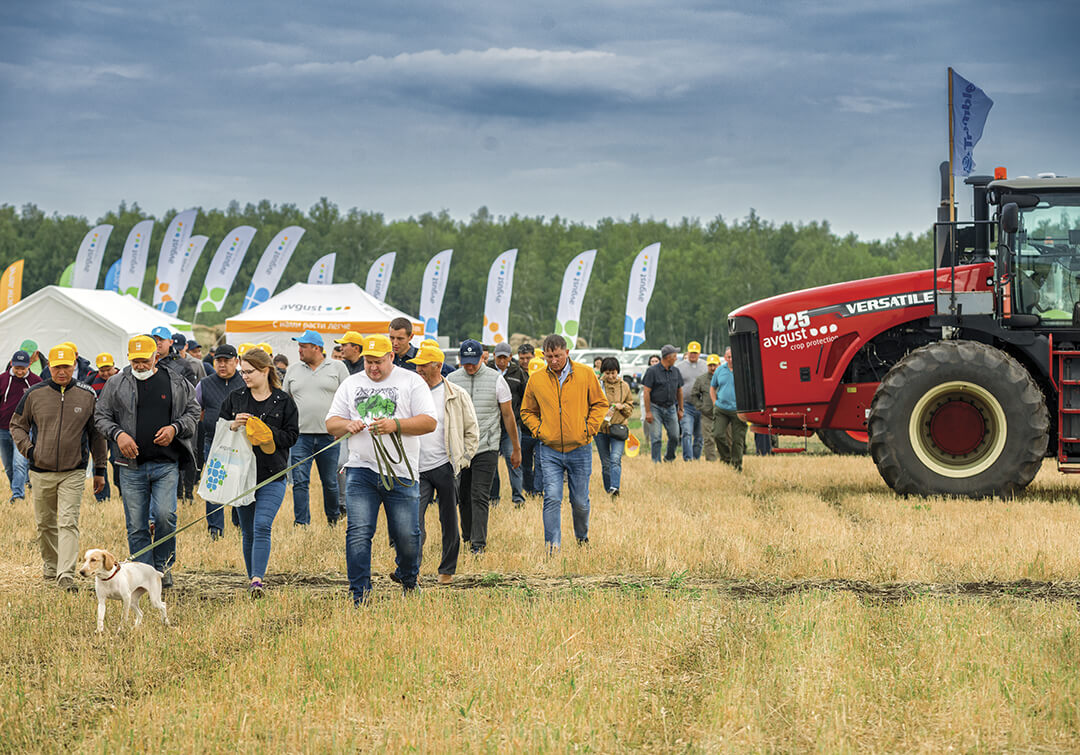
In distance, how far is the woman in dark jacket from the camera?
834 cm

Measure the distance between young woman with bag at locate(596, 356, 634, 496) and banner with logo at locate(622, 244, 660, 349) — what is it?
90.9 ft

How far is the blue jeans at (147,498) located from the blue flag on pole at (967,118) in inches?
380

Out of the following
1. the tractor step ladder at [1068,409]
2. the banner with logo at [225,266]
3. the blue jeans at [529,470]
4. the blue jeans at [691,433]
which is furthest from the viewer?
the banner with logo at [225,266]

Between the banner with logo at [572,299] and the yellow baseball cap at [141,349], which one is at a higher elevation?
the banner with logo at [572,299]

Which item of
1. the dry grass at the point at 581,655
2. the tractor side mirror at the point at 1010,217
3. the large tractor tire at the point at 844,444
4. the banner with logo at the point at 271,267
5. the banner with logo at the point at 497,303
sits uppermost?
the banner with logo at the point at 271,267

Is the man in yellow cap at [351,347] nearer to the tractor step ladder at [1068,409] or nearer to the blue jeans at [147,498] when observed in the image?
the blue jeans at [147,498]

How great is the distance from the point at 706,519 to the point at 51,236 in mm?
108552

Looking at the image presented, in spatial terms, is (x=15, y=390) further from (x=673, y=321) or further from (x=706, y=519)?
(x=673, y=321)

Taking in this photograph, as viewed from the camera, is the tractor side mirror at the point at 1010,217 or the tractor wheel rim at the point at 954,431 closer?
the tractor side mirror at the point at 1010,217

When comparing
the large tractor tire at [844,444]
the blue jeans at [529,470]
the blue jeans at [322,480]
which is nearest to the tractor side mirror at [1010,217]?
the blue jeans at [529,470]

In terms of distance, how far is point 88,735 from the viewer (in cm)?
→ 519

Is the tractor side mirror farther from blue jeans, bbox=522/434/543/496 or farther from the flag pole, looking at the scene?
blue jeans, bbox=522/434/543/496

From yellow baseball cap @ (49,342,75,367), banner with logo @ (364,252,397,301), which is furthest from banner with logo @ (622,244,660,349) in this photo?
yellow baseball cap @ (49,342,75,367)

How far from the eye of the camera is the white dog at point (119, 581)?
23.5ft
